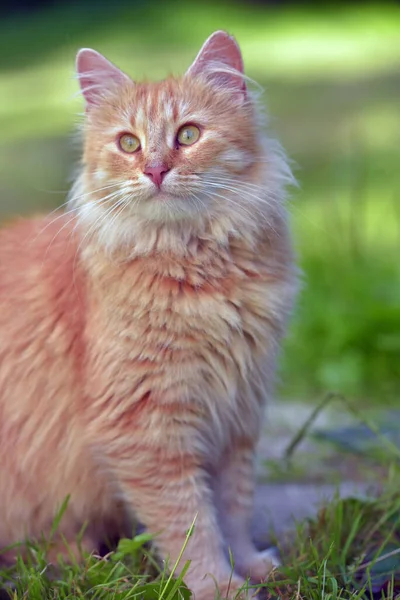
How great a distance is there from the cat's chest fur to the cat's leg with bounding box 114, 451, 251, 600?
17 cm

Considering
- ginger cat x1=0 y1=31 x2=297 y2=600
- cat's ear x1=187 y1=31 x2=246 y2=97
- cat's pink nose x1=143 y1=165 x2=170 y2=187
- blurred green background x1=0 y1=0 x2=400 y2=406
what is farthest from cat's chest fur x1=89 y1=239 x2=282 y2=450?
cat's ear x1=187 y1=31 x2=246 y2=97

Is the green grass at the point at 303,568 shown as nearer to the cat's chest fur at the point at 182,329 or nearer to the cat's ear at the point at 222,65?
the cat's chest fur at the point at 182,329

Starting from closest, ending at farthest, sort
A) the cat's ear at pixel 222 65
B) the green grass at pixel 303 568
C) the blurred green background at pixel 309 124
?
the green grass at pixel 303 568 < the cat's ear at pixel 222 65 < the blurred green background at pixel 309 124

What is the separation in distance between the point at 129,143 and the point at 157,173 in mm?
209

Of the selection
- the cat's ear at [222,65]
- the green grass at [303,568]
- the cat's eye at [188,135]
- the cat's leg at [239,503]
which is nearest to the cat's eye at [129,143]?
the cat's eye at [188,135]

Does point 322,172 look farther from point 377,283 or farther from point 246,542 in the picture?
point 246,542

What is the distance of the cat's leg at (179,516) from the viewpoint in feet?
7.98

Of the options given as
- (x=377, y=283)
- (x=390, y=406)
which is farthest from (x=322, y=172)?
(x=390, y=406)

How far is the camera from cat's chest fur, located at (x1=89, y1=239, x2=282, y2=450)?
242 centimetres

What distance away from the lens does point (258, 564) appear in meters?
2.63

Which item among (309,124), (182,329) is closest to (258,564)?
(182,329)

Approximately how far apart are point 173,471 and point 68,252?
73 centimetres

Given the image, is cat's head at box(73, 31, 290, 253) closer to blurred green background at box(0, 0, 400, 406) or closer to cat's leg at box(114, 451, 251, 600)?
blurred green background at box(0, 0, 400, 406)

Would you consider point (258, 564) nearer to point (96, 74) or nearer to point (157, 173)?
point (157, 173)
